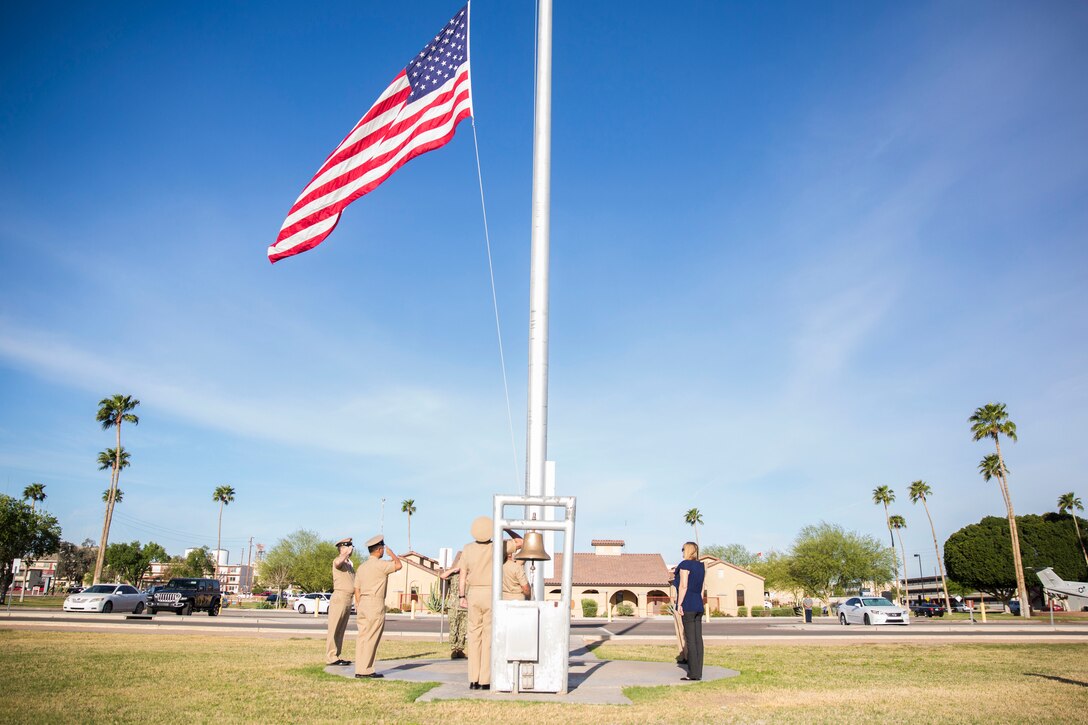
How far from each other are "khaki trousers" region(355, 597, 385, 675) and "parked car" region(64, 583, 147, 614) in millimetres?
27466

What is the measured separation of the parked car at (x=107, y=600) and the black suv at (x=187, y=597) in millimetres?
1504

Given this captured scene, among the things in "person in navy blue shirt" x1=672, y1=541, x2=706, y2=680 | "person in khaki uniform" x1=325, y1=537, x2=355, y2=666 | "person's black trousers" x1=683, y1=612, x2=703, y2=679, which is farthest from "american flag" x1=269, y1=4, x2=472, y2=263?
"person's black trousers" x1=683, y1=612, x2=703, y2=679

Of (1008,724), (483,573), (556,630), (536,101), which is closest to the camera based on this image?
(1008,724)

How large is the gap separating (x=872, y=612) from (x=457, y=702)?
106 ft

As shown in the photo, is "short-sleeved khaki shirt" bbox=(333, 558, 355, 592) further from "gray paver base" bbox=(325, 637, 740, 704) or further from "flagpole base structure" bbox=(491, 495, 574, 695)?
"flagpole base structure" bbox=(491, 495, 574, 695)

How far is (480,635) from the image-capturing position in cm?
836

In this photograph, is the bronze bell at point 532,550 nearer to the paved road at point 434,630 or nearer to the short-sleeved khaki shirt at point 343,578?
the short-sleeved khaki shirt at point 343,578

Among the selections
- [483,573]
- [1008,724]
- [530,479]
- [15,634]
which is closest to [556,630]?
[483,573]

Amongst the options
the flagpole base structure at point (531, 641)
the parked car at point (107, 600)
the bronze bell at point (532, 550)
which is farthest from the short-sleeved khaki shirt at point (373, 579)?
the parked car at point (107, 600)

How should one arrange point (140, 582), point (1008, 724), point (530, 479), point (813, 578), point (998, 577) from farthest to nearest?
point (140, 582) < point (813, 578) < point (998, 577) < point (530, 479) < point (1008, 724)

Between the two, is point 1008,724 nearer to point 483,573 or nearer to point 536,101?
point 483,573

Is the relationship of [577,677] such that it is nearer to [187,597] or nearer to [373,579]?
[373,579]

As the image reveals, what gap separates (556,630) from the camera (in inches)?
311

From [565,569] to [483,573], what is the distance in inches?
49.9
